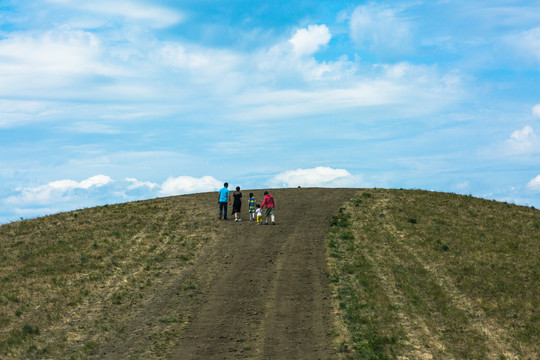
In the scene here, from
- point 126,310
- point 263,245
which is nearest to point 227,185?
point 263,245

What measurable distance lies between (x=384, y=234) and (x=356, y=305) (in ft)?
38.9

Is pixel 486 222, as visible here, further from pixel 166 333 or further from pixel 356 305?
pixel 166 333

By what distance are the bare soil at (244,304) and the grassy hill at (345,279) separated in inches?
7.6

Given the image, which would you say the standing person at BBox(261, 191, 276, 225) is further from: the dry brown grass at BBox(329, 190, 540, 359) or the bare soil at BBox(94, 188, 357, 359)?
the dry brown grass at BBox(329, 190, 540, 359)

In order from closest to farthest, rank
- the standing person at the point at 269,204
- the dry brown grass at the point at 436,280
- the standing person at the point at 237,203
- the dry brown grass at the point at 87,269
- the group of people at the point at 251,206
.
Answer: the dry brown grass at the point at 436,280
the dry brown grass at the point at 87,269
the standing person at the point at 269,204
the group of people at the point at 251,206
the standing person at the point at 237,203

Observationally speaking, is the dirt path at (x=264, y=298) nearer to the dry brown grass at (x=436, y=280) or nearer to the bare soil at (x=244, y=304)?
the bare soil at (x=244, y=304)

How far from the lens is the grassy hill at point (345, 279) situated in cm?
1678

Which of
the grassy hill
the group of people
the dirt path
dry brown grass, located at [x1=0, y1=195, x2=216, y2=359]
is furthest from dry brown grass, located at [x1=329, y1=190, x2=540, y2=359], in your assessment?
dry brown grass, located at [x1=0, y1=195, x2=216, y2=359]

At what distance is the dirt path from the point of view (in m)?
15.4

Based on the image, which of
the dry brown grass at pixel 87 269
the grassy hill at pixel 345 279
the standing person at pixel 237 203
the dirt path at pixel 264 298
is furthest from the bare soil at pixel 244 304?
the standing person at pixel 237 203

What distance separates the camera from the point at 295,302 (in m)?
19.3

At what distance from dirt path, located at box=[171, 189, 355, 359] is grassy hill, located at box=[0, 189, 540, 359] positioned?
2.11ft

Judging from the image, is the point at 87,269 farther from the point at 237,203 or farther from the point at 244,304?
the point at 237,203

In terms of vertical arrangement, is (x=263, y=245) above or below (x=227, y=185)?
below
